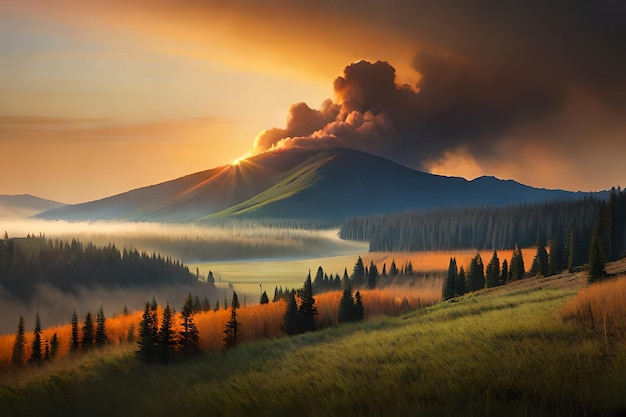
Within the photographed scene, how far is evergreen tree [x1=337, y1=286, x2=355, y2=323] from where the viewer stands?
143 feet

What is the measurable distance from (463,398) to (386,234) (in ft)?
246

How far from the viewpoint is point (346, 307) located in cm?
4509

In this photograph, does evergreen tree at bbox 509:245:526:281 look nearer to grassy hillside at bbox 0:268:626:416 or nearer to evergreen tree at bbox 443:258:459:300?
evergreen tree at bbox 443:258:459:300

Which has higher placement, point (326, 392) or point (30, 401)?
point (326, 392)

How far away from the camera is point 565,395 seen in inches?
350

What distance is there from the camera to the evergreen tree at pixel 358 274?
60.2m

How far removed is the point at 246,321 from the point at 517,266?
54.5 meters

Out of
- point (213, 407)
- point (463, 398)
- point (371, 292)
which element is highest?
point (463, 398)

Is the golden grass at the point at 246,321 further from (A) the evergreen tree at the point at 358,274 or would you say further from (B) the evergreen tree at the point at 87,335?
(A) the evergreen tree at the point at 358,274

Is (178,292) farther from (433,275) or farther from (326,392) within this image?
(326,392)

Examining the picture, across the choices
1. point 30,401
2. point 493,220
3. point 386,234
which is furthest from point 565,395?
point 493,220

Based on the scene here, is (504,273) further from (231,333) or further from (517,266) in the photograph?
(231,333)

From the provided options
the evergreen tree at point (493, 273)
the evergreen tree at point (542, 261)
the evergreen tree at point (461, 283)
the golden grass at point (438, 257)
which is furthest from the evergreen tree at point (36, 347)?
the evergreen tree at point (542, 261)

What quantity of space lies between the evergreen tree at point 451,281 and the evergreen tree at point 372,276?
10.2m
